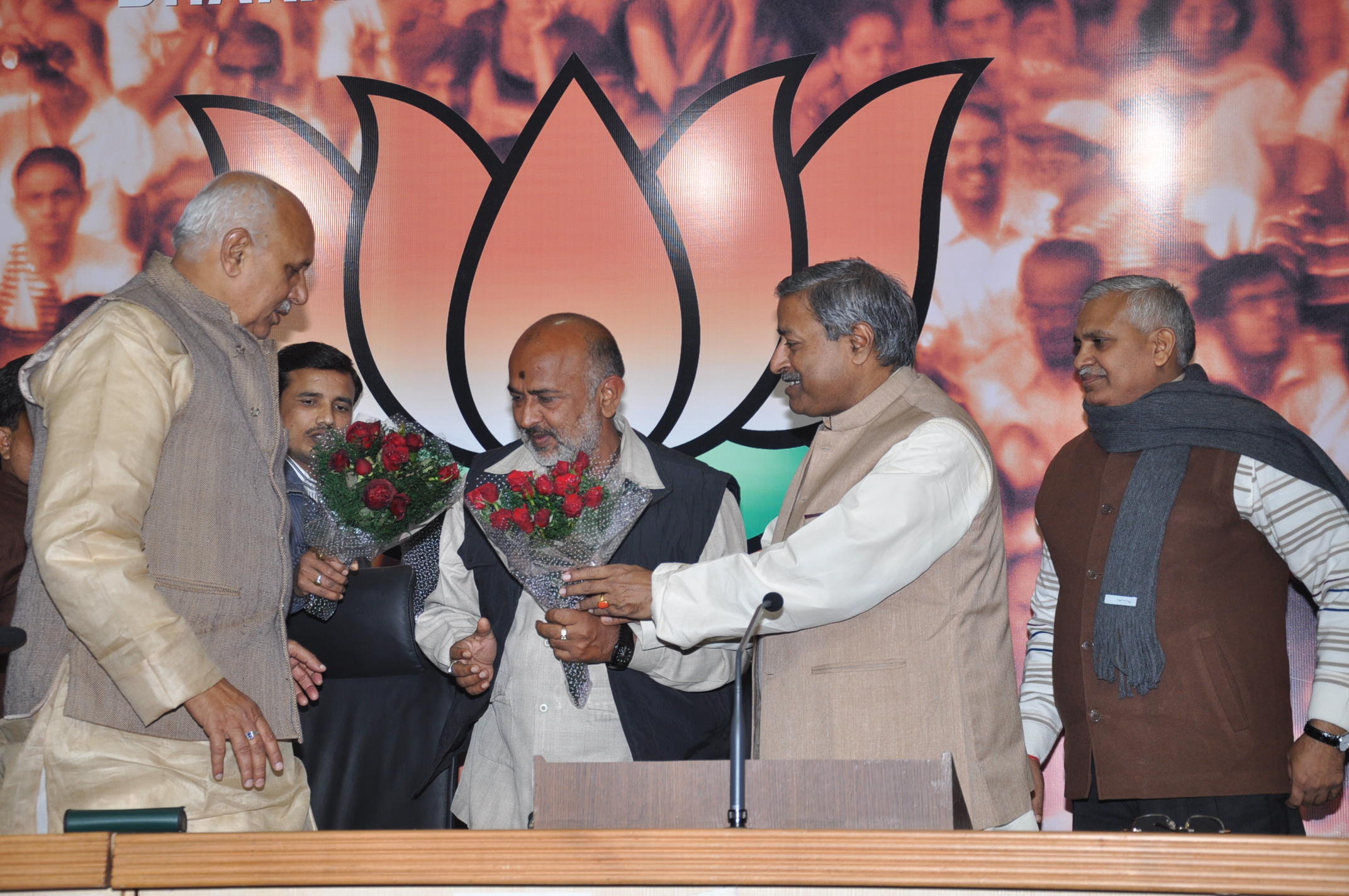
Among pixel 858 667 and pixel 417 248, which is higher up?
pixel 417 248

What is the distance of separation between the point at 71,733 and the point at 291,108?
2781 mm

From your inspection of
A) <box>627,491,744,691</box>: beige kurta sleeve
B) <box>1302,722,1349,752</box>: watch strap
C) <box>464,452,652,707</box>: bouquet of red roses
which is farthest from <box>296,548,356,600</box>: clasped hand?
<box>1302,722,1349,752</box>: watch strap

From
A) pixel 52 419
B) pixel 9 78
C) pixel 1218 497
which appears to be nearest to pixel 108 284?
pixel 9 78

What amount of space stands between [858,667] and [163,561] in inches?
60.1

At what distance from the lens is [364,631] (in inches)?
120

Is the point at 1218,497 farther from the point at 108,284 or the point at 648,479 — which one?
the point at 108,284

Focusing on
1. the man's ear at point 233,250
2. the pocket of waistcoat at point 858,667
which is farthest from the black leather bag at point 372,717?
the pocket of waistcoat at point 858,667

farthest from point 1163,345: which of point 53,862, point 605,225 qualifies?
point 53,862

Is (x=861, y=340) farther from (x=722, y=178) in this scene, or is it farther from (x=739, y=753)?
(x=722, y=178)

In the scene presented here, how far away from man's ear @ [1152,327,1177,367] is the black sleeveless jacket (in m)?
1.25

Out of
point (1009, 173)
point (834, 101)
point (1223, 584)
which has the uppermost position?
point (834, 101)

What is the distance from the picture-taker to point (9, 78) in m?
4.37

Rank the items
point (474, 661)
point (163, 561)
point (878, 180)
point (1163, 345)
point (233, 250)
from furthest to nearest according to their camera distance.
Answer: point (878, 180)
point (1163, 345)
point (474, 661)
point (233, 250)
point (163, 561)

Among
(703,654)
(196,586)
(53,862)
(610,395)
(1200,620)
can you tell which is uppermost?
(610,395)
